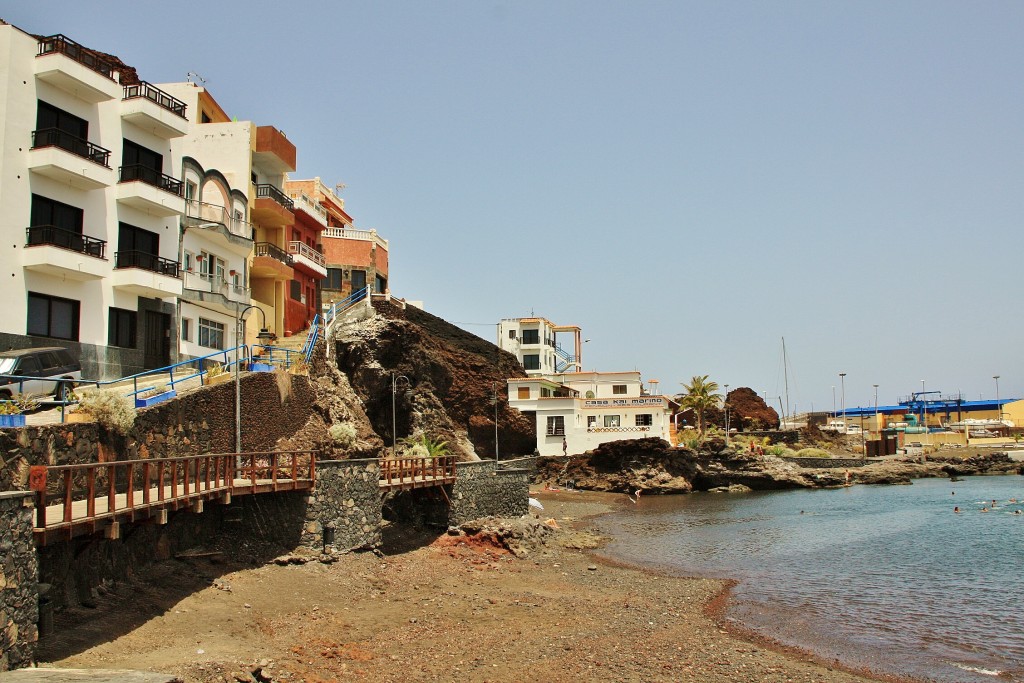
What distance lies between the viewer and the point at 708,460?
72312mm

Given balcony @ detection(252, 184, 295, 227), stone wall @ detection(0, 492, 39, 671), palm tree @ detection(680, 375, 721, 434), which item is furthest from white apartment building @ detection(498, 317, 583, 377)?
stone wall @ detection(0, 492, 39, 671)

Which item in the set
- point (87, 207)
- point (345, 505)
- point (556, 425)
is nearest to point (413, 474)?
point (345, 505)

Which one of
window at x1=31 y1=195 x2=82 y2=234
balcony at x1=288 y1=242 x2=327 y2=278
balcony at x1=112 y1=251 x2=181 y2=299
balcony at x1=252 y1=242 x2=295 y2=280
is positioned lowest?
balcony at x1=112 y1=251 x2=181 y2=299

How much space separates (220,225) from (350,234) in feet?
69.7

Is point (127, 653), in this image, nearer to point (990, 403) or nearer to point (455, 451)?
point (455, 451)

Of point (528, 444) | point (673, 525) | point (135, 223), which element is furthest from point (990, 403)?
point (135, 223)

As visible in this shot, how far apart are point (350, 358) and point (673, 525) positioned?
2056cm

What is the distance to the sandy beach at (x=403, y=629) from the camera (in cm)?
1666

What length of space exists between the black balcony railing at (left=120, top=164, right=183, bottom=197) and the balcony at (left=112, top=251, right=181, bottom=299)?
3000mm

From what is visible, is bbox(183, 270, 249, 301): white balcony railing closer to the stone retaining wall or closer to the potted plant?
the potted plant

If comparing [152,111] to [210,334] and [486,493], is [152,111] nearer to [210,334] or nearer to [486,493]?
[210,334]

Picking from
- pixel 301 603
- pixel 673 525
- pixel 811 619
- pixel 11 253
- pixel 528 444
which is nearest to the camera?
pixel 301 603

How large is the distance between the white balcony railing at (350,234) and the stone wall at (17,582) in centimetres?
4736

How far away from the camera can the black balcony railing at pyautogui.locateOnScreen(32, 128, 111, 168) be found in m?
29.4
